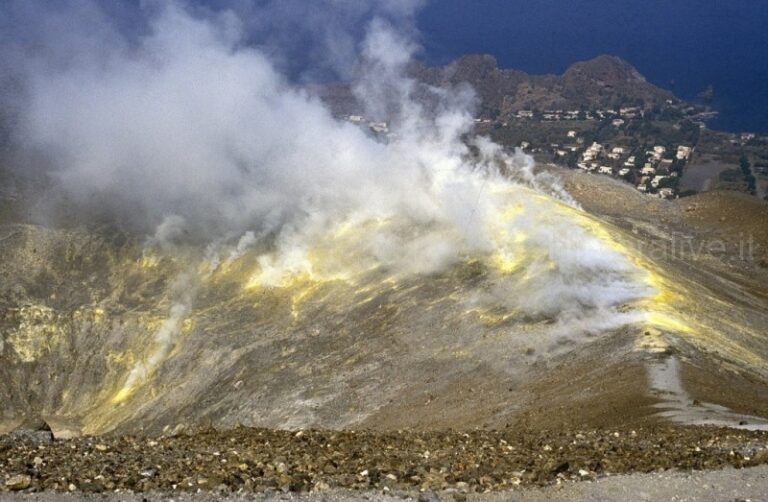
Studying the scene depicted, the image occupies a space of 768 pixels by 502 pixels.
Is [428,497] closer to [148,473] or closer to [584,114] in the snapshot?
[148,473]

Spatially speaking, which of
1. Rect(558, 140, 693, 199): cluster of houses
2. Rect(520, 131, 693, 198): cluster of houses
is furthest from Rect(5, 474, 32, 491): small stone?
Rect(558, 140, 693, 199): cluster of houses

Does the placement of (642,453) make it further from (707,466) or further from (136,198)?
(136,198)

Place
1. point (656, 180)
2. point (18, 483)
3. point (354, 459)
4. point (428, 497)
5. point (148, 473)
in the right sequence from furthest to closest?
point (656, 180) < point (354, 459) < point (148, 473) < point (18, 483) < point (428, 497)

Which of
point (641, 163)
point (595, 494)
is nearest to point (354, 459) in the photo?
point (595, 494)

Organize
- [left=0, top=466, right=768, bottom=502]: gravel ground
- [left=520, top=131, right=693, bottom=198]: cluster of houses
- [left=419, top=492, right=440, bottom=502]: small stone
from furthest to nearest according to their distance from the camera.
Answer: [left=520, top=131, right=693, bottom=198]: cluster of houses < [left=0, top=466, right=768, bottom=502]: gravel ground < [left=419, top=492, right=440, bottom=502]: small stone

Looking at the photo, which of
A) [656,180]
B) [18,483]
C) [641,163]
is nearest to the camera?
[18,483]

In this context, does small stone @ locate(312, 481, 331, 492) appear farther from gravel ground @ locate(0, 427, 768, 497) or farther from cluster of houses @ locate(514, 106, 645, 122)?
cluster of houses @ locate(514, 106, 645, 122)

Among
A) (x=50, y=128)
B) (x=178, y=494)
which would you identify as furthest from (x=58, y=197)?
(x=178, y=494)
